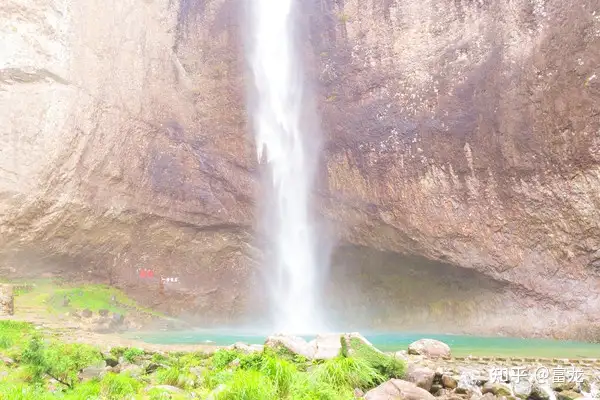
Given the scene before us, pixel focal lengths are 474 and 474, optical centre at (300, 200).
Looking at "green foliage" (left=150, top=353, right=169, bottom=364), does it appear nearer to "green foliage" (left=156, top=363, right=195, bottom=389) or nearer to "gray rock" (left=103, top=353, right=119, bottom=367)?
"gray rock" (left=103, top=353, right=119, bottom=367)

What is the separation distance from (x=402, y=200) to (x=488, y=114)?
695 centimetres

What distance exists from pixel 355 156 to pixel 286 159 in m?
4.96

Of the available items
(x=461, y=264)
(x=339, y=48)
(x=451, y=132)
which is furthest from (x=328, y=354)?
(x=339, y=48)

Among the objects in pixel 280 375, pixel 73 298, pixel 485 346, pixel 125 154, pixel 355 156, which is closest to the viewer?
pixel 280 375

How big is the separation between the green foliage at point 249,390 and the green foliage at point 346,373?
1227 mm

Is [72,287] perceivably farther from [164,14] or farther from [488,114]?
[488,114]

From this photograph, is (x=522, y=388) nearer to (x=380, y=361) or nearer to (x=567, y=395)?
(x=567, y=395)

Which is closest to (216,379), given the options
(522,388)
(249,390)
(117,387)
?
(117,387)

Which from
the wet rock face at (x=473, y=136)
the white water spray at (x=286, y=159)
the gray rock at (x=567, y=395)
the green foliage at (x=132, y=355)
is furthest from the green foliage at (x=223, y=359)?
the wet rock face at (x=473, y=136)

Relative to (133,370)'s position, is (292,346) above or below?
above

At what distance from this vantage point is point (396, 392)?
720 centimetres

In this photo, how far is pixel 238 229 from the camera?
A: 31.9m

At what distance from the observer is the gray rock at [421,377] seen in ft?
27.2

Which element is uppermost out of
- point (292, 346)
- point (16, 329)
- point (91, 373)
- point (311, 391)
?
point (292, 346)
